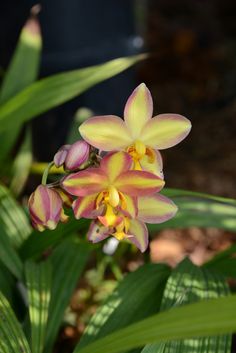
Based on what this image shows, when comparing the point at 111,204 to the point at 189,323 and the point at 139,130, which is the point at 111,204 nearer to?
the point at 139,130

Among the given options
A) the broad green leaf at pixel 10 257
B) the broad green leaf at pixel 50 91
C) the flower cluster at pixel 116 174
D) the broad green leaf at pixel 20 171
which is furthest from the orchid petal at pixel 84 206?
the broad green leaf at pixel 20 171

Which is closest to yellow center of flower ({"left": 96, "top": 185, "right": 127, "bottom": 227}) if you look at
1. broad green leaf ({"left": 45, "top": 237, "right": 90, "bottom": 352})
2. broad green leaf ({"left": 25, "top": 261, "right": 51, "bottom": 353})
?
broad green leaf ({"left": 25, "top": 261, "right": 51, "bottom": 353})

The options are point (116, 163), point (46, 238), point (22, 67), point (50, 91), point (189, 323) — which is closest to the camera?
point (189, 323)

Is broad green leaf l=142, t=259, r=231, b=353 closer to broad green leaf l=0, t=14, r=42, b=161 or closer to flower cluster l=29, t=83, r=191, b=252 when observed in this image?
flower cluster l=29, t=83, r=191, b=252

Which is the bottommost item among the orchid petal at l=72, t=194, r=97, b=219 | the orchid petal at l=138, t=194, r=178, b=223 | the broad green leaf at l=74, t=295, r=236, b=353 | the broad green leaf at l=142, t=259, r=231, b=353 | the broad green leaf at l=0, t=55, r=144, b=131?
the broad green leaf at l=142, t=259, r=231, b=353

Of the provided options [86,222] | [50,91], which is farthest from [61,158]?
[50,91]

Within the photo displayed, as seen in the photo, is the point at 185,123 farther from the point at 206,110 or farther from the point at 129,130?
the point at 206,110
